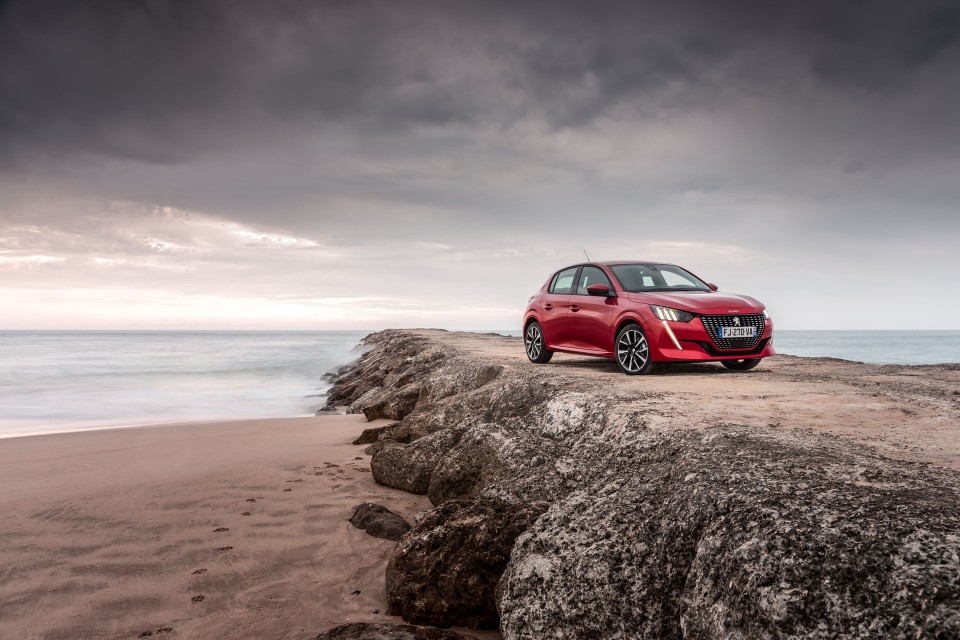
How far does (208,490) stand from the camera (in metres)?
6.34

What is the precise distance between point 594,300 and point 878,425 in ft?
14.8

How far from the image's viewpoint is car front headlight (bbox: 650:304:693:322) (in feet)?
24.4

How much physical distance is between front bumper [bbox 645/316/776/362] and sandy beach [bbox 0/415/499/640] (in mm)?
3538

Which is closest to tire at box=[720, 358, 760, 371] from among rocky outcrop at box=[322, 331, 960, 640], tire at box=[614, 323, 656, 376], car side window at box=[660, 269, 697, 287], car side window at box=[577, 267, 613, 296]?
car side window at box=[660, 269, 697, 287]

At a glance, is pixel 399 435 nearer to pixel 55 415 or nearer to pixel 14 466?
pixel 14 466

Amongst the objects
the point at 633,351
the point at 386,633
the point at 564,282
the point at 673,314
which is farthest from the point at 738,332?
the point at 386,633

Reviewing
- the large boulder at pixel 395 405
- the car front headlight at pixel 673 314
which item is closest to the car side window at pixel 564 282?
the car front headlight at pixel 673 314

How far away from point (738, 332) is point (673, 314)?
0.94 meters

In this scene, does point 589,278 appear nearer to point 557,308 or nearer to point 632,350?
point 557,308

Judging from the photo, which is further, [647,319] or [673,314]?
[647,319]

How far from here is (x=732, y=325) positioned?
299 inches

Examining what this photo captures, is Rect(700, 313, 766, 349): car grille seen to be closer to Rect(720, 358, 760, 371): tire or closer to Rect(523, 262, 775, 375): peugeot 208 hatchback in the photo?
Rect(523, 262, 775, 375): peugeot 208 hatchback

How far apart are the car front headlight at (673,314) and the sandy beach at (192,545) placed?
3.70 meters

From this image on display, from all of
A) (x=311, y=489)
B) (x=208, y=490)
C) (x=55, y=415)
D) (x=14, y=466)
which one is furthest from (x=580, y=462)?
(x=55, y=415)
